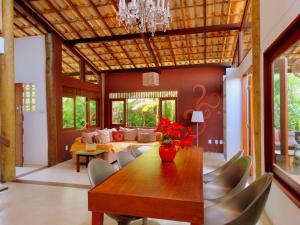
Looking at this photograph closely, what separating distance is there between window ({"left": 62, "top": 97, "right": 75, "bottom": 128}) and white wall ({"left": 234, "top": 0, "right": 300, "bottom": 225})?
5.32 meters

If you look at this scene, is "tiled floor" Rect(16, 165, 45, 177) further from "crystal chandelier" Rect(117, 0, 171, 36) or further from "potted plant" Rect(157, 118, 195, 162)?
"crystal chandelier" Rect(117, 0, 171, 36)

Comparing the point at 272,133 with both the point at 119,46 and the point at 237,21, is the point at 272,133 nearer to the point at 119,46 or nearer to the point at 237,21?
the point at 237,21

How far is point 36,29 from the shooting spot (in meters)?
5.84

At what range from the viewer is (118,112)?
8.52 metres

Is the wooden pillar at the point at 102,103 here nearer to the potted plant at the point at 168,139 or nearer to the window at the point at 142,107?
the window at the point at 142,107

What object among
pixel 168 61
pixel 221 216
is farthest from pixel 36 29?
pixel 221 216

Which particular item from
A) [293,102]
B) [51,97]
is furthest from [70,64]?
[293,102]

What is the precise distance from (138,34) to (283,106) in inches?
174

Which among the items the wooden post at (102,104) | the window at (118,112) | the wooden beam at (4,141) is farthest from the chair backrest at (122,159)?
the wooden post at (102,104)

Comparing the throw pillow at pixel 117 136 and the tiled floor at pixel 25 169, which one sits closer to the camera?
the tiled floor at pixel 25 169

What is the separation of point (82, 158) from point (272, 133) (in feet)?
14.6

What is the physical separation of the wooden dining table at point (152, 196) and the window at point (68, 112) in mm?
5053

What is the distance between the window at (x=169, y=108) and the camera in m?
7.88

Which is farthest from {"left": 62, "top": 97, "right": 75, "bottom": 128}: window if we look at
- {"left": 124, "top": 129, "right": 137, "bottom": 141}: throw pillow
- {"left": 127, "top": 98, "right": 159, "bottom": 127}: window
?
{"left": 127, "top": 98, "right": 159, "bottom": 127}: window
